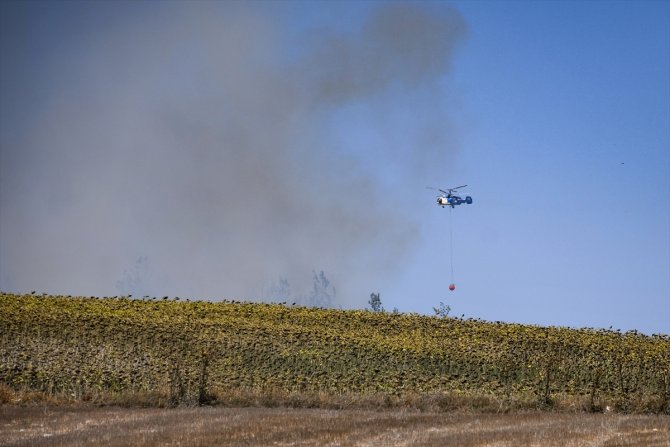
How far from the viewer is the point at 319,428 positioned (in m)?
26.5

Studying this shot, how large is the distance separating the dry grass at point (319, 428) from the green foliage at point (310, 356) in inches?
142

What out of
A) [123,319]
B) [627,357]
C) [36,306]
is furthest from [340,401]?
[36,306]

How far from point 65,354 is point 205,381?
8.46 metres

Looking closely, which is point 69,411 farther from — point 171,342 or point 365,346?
point 365,346

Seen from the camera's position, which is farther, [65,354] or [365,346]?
[365,346]

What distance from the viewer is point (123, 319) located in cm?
4769

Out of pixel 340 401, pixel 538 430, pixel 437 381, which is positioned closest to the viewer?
pixel 538 430

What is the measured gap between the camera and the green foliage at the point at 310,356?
3519 centimetres

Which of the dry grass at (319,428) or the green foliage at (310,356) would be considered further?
the green foliage at (310,356)

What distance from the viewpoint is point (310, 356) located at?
4034cm

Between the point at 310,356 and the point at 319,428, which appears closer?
the point at 319,428

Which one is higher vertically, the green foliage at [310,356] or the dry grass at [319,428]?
the green foliage at [310,356]

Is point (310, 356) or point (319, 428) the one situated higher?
point (310, 356)

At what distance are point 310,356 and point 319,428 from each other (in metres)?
13.9
